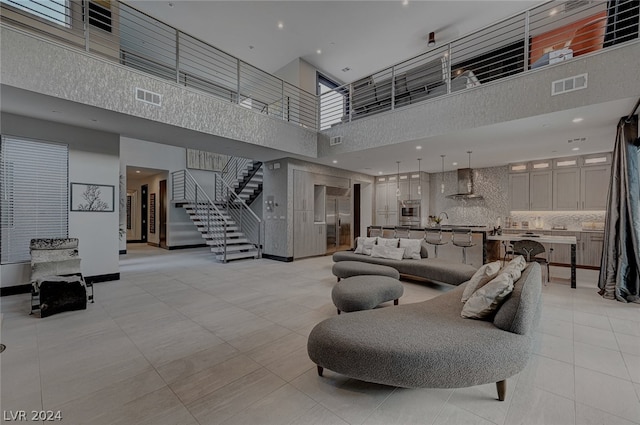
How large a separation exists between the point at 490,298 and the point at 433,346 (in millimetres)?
818

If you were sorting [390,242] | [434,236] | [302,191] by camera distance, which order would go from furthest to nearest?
[302,191], [434,236], [390,242]

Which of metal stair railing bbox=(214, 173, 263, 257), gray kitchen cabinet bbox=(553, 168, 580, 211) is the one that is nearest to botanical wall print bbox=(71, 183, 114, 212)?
metal stair railing bbox=(214, 173, 263, 257)

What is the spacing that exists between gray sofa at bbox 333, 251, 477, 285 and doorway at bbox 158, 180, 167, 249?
8.42 meters

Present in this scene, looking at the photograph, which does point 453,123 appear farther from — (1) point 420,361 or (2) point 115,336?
(2) point 115,336

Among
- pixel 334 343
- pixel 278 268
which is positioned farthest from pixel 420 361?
pixel 278 268

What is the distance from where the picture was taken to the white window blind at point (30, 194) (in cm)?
464

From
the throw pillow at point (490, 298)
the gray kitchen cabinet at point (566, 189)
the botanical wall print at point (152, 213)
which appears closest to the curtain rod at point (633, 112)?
the gray kitchen cabinet at point (566, 189)

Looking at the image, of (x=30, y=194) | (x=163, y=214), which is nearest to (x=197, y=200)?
(x=163, y=214)

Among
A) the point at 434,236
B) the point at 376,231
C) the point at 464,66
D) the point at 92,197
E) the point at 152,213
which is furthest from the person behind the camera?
the point at 152,213

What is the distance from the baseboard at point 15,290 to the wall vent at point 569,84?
9336 millimetres

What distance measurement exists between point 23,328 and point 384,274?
15.9 ft

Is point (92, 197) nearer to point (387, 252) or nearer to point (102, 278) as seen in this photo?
point (102, 278)

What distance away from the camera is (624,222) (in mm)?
4492

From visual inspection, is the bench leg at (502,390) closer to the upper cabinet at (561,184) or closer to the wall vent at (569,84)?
the wall vent at (569,84)
